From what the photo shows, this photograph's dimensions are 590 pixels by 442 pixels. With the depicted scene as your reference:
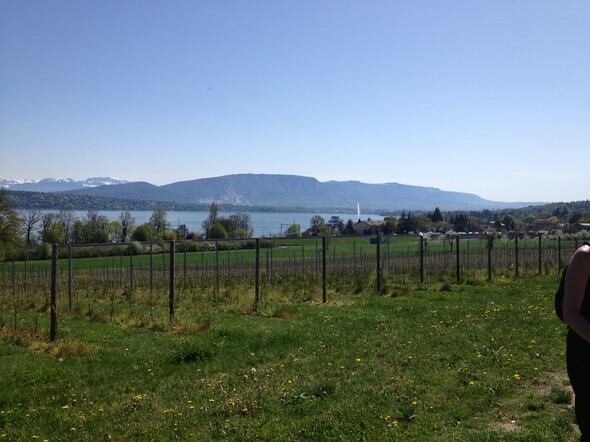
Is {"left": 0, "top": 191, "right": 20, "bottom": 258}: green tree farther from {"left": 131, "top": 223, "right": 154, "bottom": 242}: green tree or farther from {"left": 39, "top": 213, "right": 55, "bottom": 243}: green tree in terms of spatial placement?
{"left": 131, "top": 223, "right": 154, "bottom": 242}: green tree

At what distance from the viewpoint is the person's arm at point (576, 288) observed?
9.80 ft

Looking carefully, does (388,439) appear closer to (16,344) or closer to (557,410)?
(557,410)

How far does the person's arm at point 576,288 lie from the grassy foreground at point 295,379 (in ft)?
→ 7.15

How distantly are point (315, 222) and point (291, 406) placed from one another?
78.7 metres

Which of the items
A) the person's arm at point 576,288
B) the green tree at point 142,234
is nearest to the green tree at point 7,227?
the green tree at point 142,234

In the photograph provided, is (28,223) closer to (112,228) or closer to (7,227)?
(7,227)

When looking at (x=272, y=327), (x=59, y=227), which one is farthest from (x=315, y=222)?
(x=272, y=327)

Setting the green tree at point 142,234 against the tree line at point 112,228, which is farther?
the green tree at point 142,234

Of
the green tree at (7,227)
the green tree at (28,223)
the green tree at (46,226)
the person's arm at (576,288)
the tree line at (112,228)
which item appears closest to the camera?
the person's arm at (576,288)

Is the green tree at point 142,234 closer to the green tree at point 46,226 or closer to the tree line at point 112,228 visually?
the tree line at point 112,228

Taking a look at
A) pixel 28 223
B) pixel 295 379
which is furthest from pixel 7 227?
pixel 295 379

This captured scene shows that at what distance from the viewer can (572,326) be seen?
2.99 metres

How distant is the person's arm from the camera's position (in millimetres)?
2986

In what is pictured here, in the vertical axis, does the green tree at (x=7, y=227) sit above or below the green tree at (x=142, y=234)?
above
